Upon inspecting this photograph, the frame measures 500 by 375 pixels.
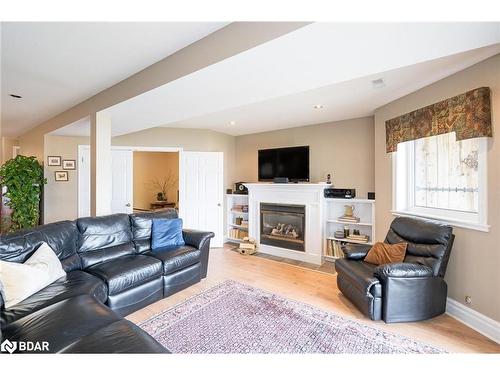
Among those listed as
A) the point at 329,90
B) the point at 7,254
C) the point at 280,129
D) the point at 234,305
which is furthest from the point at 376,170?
the point at 7,254

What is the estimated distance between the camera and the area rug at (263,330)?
6.06 feet

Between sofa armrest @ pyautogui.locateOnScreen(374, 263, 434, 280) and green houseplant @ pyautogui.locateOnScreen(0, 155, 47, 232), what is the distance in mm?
5490

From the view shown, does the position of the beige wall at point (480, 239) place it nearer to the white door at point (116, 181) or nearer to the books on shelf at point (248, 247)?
the books on shelf at point (248, 247)

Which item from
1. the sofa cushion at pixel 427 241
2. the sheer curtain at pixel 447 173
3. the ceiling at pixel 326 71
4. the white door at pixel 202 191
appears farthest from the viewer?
the white door at pixel 202 191

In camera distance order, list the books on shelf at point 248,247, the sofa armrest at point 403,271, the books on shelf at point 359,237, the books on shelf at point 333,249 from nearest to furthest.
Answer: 1. the sofa armrest at point 403,271
2. the books on shelf at point 359,237
3. the books on shelf at point 333,249
4. the books on shelf at point 248,247

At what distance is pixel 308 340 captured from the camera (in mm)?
1935

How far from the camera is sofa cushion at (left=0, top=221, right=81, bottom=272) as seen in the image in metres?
1.96

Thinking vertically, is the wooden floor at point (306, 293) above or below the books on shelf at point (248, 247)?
below

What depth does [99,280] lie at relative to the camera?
215 centimetres

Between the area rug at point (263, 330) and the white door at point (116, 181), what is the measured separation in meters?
2.97

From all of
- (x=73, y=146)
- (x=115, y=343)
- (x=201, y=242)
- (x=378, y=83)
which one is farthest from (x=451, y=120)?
(x=73, y=146)

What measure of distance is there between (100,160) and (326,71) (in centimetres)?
283

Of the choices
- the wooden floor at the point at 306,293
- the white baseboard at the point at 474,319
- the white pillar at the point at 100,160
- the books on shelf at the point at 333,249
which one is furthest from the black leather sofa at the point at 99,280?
the white baseboard at the point at 474,319

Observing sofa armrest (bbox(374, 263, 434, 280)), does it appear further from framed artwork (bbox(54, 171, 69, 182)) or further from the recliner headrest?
framed artwork (bbox(54, 171, 69, 182))
